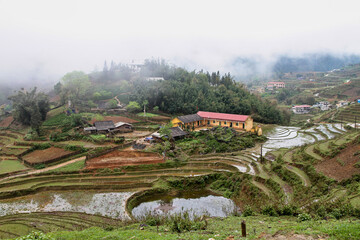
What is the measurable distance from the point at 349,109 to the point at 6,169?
5748 centimetres

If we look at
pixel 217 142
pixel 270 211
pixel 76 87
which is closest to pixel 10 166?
pixel 217 142

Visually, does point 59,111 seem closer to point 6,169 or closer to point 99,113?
point 99,113

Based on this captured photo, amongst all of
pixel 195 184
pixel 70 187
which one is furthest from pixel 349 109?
pixel 70 187

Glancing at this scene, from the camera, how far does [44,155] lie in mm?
30297

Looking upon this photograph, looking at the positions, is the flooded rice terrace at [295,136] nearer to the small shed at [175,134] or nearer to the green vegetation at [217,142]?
the green vegetation at [217,142]

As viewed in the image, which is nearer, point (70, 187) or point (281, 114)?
point (70, 187)

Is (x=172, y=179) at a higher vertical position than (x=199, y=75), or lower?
lower

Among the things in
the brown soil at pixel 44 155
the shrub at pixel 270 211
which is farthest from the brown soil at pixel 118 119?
the shrub at pixel 270 211

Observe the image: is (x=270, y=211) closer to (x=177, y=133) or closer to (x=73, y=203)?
(x=73, y=203)

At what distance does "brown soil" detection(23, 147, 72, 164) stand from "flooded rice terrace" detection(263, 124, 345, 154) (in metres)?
25.3

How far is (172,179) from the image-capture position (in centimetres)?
2420

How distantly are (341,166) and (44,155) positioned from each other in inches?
1226

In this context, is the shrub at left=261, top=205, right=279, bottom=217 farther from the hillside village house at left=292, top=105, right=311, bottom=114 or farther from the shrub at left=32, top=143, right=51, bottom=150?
the hillside village house at left=292, top=105, right=311, bottom=114

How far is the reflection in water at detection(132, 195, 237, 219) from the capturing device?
62.0 feet
